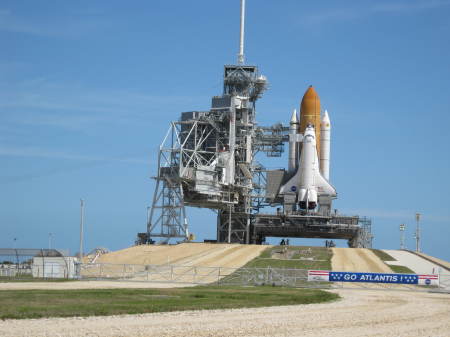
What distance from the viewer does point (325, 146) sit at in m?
97.3

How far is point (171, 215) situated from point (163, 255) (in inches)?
596

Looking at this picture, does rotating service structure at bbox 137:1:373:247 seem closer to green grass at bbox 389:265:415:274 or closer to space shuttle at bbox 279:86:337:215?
space shuttle at bbox 279:86:337:215

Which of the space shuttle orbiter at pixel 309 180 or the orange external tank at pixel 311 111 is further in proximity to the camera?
the orange external tank at pixel 311 111

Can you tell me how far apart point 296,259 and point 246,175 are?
27.4 m

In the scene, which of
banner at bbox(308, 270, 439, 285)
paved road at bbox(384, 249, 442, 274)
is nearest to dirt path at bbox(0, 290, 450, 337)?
banner at bbox(308, 270, 439, 285)

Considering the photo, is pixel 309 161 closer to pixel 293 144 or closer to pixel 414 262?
pixel 293 144

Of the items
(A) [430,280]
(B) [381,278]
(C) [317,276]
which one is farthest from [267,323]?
(A) [430,280]

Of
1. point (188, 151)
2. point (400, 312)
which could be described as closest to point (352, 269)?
point (400, 312)

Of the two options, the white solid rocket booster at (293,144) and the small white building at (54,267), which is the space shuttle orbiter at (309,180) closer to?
the white solid rocket booster at (293,144)

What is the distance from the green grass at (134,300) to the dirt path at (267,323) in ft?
4.11

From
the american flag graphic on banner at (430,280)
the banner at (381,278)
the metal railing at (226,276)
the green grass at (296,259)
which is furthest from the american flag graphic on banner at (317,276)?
the green grass at (296,259)

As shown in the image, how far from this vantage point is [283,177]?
98250 millimetres

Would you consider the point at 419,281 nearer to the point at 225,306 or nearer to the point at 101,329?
the point at 225,306

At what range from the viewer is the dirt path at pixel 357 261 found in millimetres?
61503
